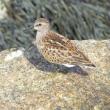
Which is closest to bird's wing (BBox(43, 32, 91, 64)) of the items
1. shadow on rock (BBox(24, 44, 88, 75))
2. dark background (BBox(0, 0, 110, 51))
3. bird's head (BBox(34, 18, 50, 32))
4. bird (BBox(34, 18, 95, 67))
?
bird (BBox(34, 18, 95, 67))

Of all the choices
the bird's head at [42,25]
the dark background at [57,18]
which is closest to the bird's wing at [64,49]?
the bird's head at [42,25]

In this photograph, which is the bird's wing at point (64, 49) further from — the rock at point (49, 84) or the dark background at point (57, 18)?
the dark background at point (57, 18)

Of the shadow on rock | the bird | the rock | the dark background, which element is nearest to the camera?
the rock

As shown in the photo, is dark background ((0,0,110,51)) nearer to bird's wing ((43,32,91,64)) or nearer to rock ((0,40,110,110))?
rock ((0,40,110,110))

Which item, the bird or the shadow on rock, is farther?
the shadow on rock

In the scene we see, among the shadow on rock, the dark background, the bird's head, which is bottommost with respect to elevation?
the dark background

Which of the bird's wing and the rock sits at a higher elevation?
the bird's wing

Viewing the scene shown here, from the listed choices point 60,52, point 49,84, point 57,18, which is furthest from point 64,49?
point 57,18

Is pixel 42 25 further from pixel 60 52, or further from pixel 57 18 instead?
pixel 57 18
